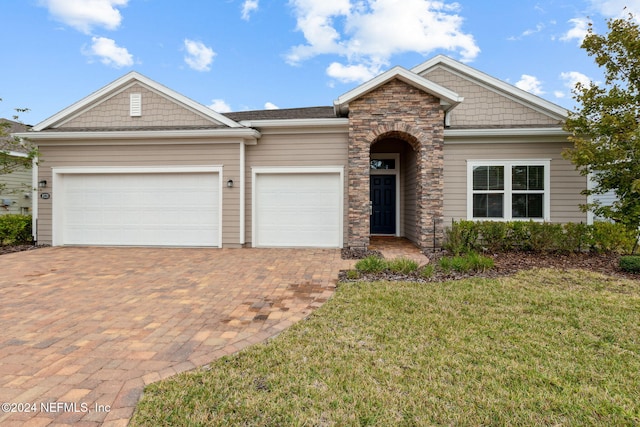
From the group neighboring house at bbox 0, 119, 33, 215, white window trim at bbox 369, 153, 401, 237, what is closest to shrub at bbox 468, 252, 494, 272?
white window trim at bbox 369, 153, 401, 237

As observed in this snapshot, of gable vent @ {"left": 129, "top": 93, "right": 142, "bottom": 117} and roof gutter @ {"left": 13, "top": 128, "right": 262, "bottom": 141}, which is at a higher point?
gable vent @ {"left": 129, "top": 93, "right": 142, "bottom": 117}

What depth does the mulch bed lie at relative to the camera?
5.92 meters

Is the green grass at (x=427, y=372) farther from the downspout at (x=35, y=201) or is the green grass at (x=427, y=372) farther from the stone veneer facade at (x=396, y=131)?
the downspout at (x=35, y=201)

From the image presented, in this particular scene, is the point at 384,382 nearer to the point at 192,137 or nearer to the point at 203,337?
the point at 203,337

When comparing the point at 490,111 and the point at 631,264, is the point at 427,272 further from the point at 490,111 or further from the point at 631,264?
the point at 490,111

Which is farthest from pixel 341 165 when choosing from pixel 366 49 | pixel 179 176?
pixel 366 49

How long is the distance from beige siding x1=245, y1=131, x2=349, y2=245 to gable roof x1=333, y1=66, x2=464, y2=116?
3.85ft

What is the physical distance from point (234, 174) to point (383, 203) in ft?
17.8

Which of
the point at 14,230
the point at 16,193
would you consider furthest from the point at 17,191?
the point at 14,230

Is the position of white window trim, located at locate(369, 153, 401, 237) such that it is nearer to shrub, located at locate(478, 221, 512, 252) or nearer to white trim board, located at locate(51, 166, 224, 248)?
shrub, located at locate(478, 221, 512, 252)

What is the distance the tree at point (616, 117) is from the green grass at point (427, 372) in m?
3.97

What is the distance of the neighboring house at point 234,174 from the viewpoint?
8914 mm

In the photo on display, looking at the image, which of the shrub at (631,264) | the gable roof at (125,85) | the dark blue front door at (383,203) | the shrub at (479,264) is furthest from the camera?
the dark blue front door at (383,203)

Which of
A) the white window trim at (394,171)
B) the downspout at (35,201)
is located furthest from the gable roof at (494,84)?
the downspout at (35,201)
